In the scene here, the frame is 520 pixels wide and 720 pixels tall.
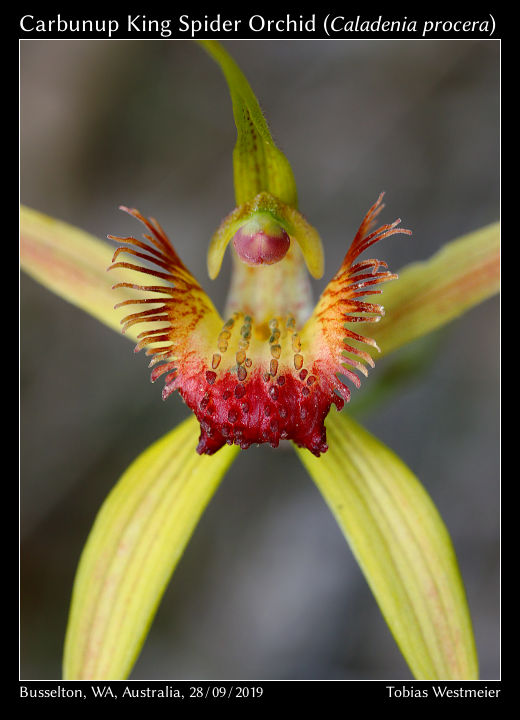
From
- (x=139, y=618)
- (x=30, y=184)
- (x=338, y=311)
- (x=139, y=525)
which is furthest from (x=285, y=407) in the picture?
(x=30, y=184)

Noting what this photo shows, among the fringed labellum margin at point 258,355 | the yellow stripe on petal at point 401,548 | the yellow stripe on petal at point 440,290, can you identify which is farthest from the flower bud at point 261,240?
the yellow stripe on petal at point 401,548

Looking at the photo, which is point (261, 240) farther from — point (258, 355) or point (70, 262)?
point (70, 262)

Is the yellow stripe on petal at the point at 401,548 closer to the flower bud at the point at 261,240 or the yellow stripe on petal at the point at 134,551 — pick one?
the yellow stripe on petal at the point at 134,551

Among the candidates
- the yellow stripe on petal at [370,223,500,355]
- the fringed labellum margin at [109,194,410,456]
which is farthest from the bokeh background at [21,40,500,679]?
the fringed labellum margin at [109,194,410,456]

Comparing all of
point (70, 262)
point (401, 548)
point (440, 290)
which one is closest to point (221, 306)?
point (70, 262)
